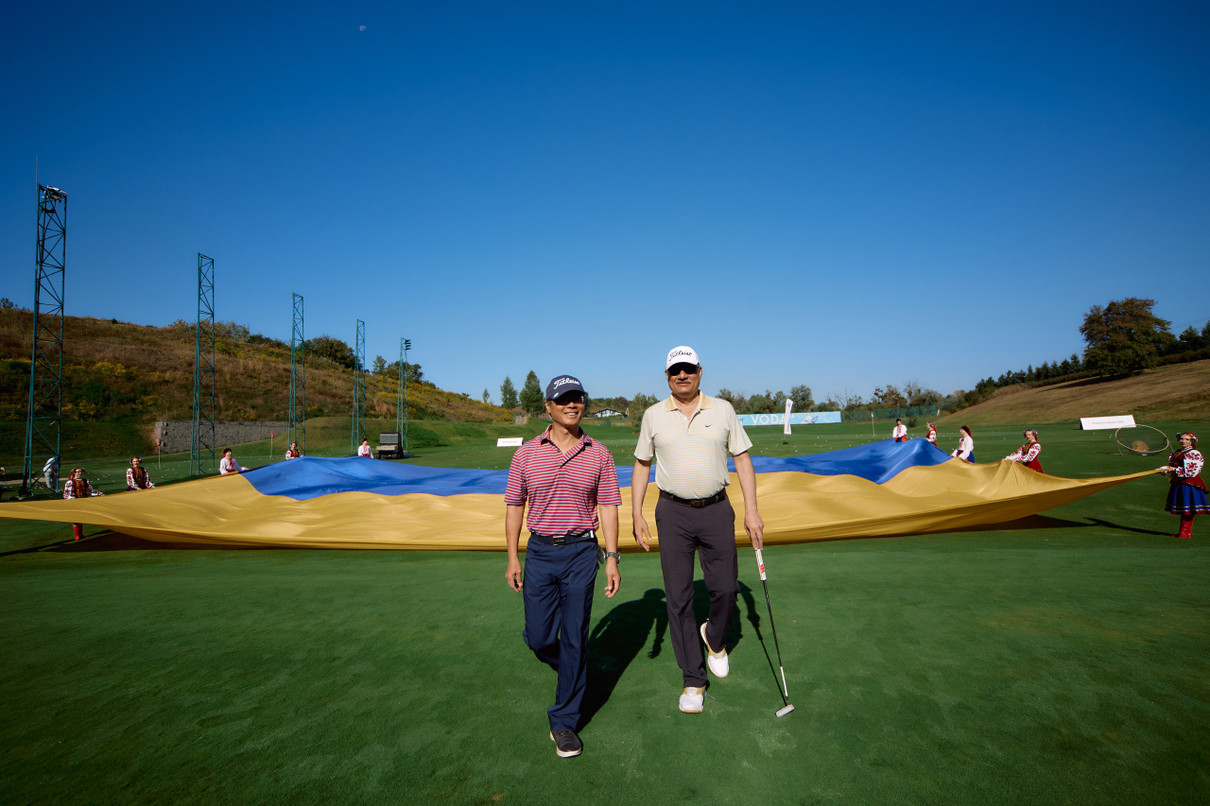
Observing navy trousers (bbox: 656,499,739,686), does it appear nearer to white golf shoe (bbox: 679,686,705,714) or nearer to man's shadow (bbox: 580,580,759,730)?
white golf shoe (bbox: 679,686,705,714)

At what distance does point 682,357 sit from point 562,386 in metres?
0.88

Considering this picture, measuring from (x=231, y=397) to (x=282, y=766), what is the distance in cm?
5129

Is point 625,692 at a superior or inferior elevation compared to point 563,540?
inferior

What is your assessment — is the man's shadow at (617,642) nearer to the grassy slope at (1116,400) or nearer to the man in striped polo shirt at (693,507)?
the man in striped polo shirt at (693,507)

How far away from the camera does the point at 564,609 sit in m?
3.06

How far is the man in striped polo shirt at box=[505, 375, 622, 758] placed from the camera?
297 centimetres

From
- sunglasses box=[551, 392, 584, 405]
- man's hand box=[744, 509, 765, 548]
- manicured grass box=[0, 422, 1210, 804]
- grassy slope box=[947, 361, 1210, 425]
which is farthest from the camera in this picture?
grassy slope box=[947, 361, 1210, 425]

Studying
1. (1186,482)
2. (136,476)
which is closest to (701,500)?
(1186,482)

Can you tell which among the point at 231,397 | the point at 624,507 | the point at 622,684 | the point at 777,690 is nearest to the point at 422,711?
the point at 622,684

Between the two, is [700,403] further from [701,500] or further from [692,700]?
[692,700]

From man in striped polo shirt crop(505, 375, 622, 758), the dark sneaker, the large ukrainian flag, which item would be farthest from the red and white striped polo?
the large ukrainian flag

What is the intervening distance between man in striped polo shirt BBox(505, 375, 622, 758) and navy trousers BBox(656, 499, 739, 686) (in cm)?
42

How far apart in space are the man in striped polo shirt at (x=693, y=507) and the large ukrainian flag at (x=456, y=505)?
4437 mm

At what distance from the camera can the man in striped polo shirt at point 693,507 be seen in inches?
136
